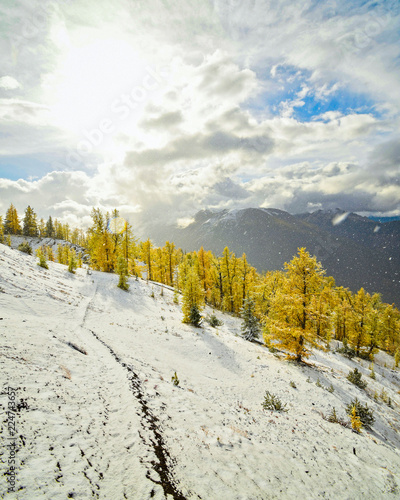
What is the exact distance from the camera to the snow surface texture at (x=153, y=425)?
4332 mm

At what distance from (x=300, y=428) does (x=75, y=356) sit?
9.75 meters

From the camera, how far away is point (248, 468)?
18.7 feet

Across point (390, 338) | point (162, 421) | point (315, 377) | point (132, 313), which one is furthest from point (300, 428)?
point (390, 338)

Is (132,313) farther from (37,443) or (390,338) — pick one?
(390,338)

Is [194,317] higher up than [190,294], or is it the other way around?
[190,294]

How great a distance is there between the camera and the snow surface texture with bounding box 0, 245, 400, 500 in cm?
433

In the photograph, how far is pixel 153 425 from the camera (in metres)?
6.09

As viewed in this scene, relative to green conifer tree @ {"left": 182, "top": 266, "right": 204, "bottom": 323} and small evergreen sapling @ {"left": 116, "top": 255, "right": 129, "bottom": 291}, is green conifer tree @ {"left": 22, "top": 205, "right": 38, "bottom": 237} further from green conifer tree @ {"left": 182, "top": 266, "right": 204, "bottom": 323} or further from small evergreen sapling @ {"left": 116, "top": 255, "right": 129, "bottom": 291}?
green conifer tree @ {"left": 182, "top": 266, "right": 204, "bottom": 323}

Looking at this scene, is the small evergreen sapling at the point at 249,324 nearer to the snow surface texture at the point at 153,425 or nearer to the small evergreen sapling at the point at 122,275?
the snow surface texture at the point at 153,425

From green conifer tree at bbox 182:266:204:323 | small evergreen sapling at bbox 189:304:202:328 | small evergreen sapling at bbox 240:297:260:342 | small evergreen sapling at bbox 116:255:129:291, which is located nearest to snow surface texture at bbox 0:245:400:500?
small evergreen sapling at bbox 189:304:202:328

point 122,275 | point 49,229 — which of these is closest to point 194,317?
point 122,275

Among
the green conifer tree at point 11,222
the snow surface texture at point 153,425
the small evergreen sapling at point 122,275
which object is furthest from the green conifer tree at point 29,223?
the snow surface texture at point 153,425

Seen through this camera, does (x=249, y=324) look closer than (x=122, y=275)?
Yes

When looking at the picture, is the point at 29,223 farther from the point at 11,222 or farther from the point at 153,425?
the point at 153,425
